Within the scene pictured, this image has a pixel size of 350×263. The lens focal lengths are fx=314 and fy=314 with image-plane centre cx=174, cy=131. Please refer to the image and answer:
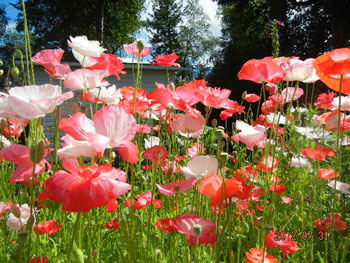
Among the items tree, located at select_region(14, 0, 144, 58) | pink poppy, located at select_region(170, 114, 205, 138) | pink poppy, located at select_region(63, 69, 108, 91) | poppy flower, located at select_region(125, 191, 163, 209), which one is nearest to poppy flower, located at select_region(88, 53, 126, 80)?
pink poppy, located at select_region(63, 69, 108, 91)

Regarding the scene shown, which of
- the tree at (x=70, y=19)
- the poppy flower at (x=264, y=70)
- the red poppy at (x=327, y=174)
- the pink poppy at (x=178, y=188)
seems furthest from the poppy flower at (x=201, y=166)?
the tree at (x=70, y=19)

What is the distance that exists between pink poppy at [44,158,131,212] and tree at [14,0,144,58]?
57.3 ft

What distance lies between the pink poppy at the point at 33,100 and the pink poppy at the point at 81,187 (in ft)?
0.37

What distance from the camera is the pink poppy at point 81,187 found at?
0.58m

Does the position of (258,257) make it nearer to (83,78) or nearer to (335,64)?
(335,64)

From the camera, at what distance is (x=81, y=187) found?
0.60m

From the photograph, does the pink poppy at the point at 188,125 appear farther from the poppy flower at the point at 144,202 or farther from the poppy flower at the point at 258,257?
the poppy flower at the point at 258,257

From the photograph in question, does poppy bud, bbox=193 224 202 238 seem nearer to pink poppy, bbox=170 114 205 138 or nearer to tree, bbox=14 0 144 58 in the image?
pink poppy, bbox=170 114 205 138

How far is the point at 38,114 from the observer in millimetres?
625

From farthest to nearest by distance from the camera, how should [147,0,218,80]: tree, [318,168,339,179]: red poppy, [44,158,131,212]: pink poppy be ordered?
[147,0,218,80]: tree → [318,168,339,179]: red poppy → [44,158,131,212]: pink poppy

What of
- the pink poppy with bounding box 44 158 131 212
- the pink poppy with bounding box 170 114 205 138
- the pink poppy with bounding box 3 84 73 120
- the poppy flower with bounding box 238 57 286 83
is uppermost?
the poppy flower with bounding box 238 57 286 83

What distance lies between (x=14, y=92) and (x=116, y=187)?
28 cm

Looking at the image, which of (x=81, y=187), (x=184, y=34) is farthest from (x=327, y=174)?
(x=184, y=34)

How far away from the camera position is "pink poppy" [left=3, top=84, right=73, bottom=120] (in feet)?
2.01
